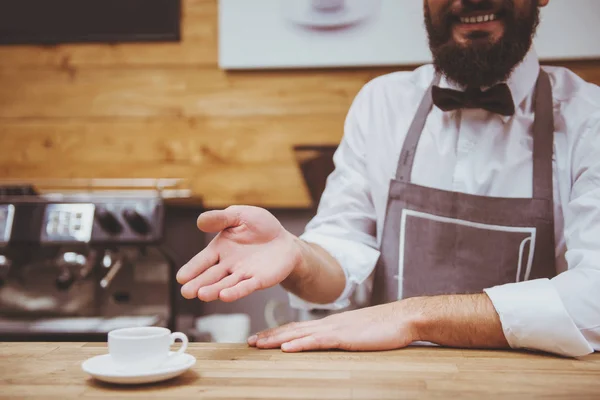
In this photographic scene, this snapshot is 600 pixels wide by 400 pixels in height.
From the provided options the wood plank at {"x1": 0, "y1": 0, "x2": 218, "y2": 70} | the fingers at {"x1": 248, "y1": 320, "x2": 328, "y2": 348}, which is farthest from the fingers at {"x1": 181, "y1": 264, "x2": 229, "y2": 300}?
the wood plank at {"x1": 0, "y1": 0, "x2": 218, "y2": 70}

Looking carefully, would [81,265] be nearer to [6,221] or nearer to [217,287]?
[6,221]

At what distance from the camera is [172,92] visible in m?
2.35

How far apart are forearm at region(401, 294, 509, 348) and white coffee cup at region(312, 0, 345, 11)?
5.02ft

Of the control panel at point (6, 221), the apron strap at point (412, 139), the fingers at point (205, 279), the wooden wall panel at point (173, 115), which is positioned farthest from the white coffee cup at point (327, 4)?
the fingers at point (205, 279)

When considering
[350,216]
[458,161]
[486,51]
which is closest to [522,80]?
[486,51]

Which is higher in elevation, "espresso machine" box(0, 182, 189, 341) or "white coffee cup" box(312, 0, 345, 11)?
"white coffee cup" box(312, 0, 345, 11)

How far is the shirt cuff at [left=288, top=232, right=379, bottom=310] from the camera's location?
1417 millimetres

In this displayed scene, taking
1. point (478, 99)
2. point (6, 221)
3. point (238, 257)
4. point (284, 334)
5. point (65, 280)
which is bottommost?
point (65, 280)

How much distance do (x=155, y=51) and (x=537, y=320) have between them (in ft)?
6.02

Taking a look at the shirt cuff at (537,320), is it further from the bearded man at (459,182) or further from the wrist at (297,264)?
the wrist at (297,264)

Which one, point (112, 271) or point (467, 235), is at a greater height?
point (467, 235)

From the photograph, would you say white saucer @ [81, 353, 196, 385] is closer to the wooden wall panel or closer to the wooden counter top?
the wooden counter top

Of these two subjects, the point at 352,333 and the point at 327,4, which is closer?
the point at 352,333

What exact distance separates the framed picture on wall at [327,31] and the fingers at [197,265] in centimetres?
136
